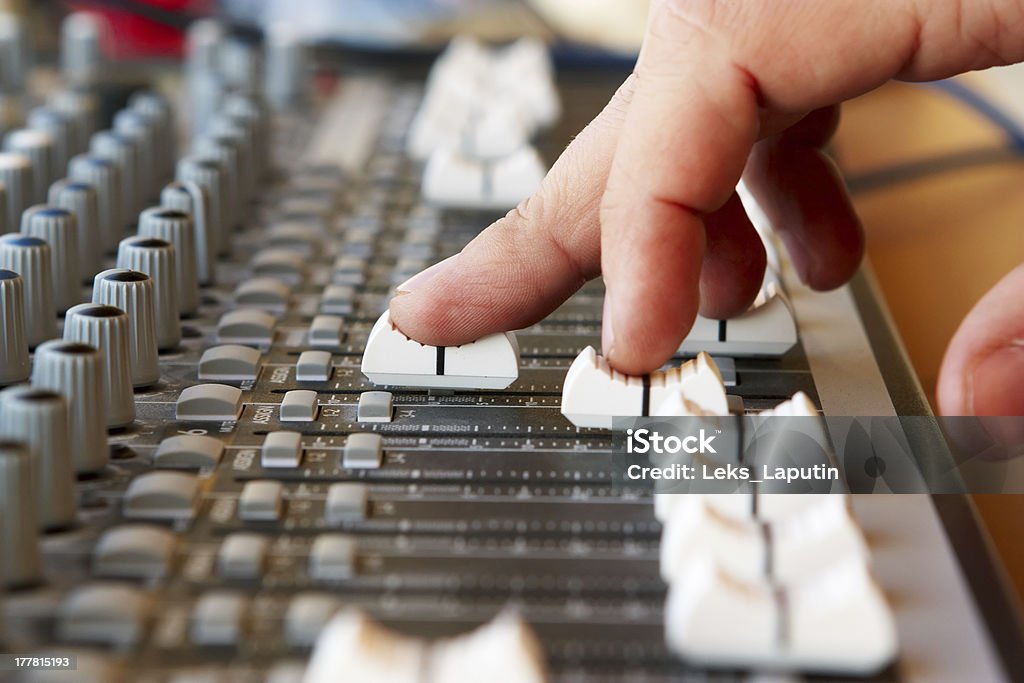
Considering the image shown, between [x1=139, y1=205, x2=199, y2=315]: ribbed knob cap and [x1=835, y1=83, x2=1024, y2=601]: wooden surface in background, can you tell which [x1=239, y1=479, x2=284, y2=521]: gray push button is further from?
[x1=835, y1=83, x2=1024, y2=601]: wooden surface in background

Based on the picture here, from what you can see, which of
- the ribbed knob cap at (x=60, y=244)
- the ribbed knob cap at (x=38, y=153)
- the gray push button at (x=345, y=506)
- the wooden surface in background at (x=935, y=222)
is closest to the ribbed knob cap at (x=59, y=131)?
the ribbed knob cap at (x=38, y=153)

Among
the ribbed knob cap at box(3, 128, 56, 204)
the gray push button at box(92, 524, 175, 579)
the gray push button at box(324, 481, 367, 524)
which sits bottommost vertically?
the gray push button at box(92, 524, 175, 579)

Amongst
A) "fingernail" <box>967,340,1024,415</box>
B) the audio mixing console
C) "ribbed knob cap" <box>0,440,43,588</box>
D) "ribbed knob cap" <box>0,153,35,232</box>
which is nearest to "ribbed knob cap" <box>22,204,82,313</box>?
the audio mixing console

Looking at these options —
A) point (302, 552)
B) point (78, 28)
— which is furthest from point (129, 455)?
point (78, 28)

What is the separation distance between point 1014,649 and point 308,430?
36 cm

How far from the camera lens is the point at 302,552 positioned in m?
0.55

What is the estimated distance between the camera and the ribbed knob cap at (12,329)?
2.28 ft

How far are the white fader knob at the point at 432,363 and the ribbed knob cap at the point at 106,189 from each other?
12.8 inches

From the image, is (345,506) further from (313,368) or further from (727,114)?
(727,114)

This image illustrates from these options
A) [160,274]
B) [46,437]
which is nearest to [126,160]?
[160,274]

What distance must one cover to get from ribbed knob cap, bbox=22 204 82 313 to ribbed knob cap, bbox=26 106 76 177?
27 cm

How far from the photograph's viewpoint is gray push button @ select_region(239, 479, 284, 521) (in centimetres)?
58

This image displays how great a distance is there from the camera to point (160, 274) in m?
0.79

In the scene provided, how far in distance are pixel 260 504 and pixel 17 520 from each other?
0.35 ft
